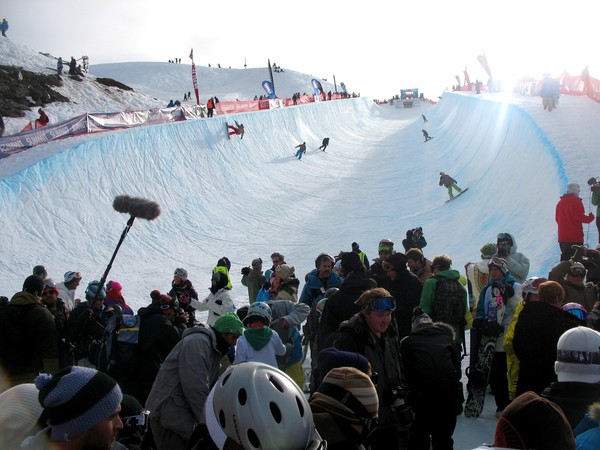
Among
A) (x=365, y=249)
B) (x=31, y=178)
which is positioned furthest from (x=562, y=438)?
(x=31, y=178)

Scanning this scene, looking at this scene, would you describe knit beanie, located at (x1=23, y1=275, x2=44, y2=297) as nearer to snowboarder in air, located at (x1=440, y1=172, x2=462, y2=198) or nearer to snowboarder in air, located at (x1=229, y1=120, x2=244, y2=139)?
snowboarder in air, located at (x1=440, y1=172, x2=462, y2=198)

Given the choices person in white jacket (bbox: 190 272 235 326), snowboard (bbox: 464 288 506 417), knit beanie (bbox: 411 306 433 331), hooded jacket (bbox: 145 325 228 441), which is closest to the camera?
hooded jacket (bbox: 145 325 228 441)

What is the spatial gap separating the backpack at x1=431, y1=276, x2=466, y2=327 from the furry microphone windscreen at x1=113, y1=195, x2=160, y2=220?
3.11m

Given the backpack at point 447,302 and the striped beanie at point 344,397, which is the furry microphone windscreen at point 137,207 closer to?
the backpack at point 447,302

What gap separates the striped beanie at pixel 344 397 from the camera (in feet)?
8.05

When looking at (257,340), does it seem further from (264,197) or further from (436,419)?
(264,197)

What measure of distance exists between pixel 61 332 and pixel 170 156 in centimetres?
1800

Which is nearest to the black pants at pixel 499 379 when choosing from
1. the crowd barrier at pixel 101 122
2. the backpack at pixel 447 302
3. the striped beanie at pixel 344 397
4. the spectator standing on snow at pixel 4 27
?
the backpack at pixel 447 302

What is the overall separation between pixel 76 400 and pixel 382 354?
2297 millimetres

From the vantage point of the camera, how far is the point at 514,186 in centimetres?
1556

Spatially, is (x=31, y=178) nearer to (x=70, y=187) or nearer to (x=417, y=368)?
(x=70, y=187)

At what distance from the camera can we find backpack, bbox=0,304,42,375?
494cm

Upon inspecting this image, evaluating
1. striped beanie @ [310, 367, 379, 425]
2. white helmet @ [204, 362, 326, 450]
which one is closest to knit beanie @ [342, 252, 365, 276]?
striped beanie @ [310, 367, 379, 425]

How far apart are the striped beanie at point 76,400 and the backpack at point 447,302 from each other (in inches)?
151
